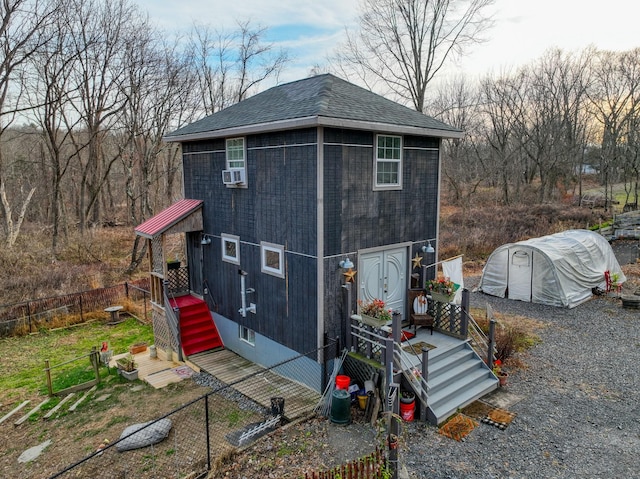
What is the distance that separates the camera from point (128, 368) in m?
9.70

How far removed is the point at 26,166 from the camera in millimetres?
27781

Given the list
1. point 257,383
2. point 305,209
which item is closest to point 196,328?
point 257,383

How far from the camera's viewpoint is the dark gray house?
7938 mm

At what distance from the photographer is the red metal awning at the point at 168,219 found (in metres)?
10.3

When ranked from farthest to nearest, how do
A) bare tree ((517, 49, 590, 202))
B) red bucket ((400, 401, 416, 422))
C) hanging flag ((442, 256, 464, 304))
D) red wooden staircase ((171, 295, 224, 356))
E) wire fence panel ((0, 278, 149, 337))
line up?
bare tree ((517, 49, 590, 202)) < wire fence panel ((0, 278, 149, 337)) < hanging flag ((442, 256, 464, 304)) < red wooden staircase ((171, 295, 224, 356)) < red bucket ((400, 401, 416, 422))

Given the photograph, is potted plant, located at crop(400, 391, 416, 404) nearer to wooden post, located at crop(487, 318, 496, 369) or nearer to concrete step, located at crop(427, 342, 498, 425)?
concrete step, located at crop(427, 342, 498, 425)

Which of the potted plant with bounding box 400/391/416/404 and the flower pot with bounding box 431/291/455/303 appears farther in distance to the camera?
the flower pot with bounding box 431/291/455/303

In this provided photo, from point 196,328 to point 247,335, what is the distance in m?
1.75

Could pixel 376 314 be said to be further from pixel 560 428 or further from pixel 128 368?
pixel 128 368

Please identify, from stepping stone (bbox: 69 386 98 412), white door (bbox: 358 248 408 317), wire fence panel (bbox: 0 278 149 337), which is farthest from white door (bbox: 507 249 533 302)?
stepping stone (bbox: 69 386 98 412)

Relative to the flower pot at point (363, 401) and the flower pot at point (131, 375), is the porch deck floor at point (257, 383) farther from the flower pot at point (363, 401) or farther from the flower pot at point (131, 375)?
the flower pot at point (131, 375)

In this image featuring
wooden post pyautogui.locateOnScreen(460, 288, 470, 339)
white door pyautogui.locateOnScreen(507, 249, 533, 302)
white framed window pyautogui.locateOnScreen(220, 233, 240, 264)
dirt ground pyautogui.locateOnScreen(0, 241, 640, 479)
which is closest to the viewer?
dirt ground pyautogui.locateOnScreen(0, 241, 640, 479)

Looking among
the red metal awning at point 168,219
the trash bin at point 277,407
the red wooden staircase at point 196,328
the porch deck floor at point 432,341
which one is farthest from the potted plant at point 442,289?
the red metal awning at point 168,219

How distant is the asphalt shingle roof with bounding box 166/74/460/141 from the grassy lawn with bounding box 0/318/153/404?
21.5ft
